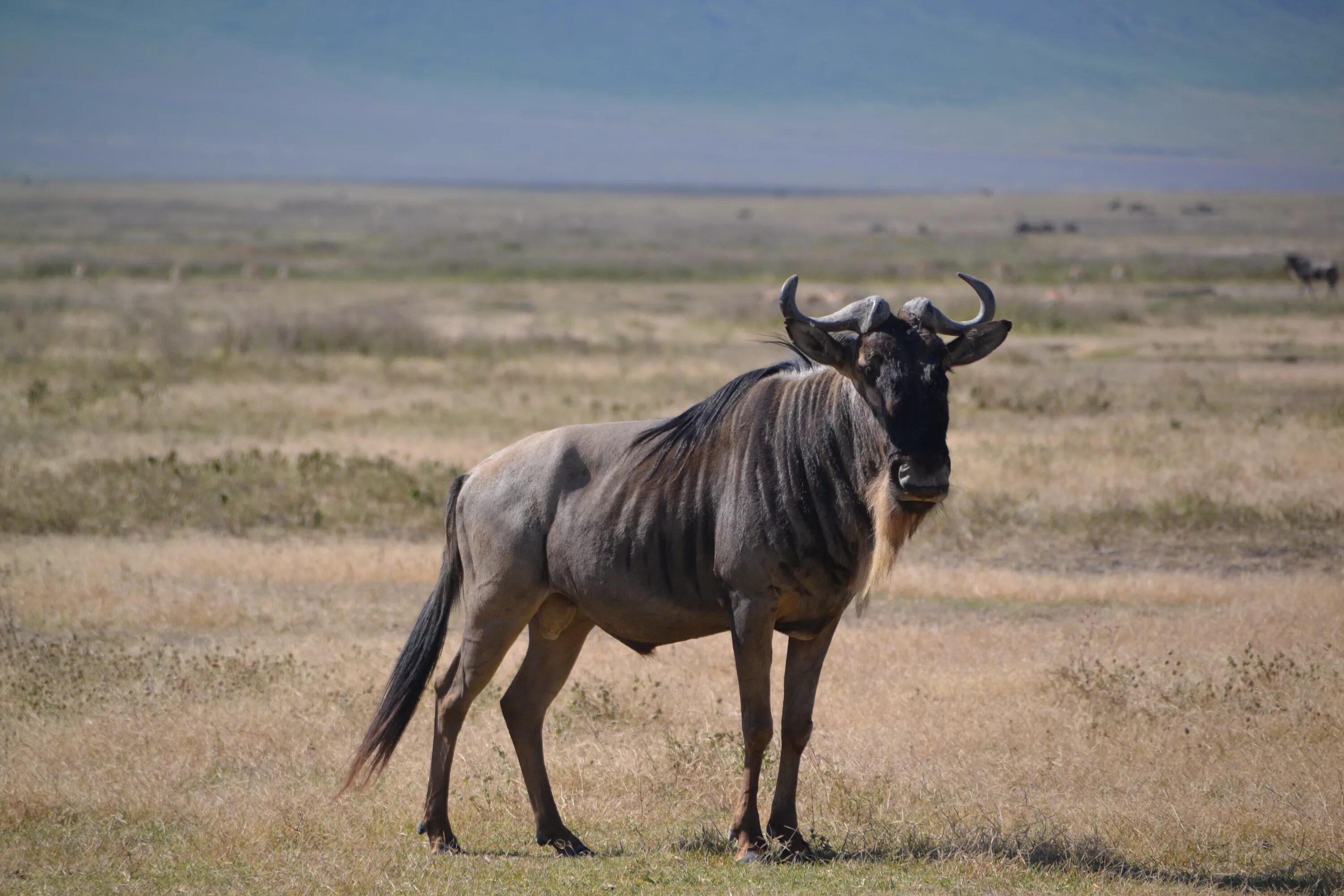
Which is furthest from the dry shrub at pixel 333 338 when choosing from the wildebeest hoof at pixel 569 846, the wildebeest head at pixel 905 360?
the wildebeest head at pixel 905 360

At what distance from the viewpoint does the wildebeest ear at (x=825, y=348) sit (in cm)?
639

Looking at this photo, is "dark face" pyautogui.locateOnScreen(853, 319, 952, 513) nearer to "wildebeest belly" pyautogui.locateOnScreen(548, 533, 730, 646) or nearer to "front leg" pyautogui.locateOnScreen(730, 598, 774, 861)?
"front leg" pyautogui.locateOnScreen(730, 598, 774, 861)

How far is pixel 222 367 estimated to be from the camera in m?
27.5

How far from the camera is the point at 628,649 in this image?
11.7m

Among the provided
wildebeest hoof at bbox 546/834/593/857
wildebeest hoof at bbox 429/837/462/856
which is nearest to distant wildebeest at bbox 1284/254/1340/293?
wildebeest hoof at bbox 546/834/593/857

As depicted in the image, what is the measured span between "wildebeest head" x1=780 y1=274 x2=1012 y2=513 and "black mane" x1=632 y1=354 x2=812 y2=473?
2.15ft

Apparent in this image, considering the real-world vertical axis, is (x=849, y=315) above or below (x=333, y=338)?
above

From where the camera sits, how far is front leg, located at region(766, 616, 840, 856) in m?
6.67

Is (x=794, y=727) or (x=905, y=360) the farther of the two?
(x=794, y=727)

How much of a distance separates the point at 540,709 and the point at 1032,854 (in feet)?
8.26

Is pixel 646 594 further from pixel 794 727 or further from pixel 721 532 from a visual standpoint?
pixel 794 727

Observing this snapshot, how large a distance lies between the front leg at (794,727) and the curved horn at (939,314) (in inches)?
55.7

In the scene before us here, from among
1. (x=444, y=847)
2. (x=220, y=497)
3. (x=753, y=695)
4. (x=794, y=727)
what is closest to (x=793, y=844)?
(x=794, y=727)

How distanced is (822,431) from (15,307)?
118 feet
